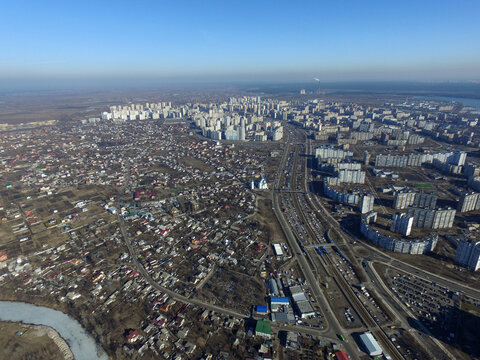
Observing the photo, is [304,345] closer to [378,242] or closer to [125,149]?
[378,242]

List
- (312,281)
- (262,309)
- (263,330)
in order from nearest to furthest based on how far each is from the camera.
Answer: (263,330), (262,309), (312,281)

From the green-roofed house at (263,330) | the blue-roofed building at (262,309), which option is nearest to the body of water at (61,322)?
the green-roofed house at (263,330)

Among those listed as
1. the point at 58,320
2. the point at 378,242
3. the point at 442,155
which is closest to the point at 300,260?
the point at 378,242

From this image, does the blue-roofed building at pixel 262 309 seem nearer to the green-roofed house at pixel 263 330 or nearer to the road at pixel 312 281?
the green-roofed house at pixel 263 330

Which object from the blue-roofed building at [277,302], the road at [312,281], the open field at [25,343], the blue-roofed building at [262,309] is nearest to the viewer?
the open field at [25,343]

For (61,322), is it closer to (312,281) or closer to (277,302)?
(277,302)

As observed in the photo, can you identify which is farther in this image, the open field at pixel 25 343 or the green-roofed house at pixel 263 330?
the green-roofed house at pixel 263 330

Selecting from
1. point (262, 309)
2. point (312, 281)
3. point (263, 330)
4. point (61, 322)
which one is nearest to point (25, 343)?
point (61, 322)
